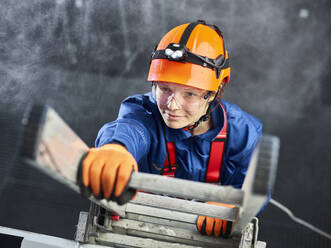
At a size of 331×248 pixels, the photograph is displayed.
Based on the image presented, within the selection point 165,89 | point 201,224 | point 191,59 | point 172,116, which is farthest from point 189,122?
point 201,224

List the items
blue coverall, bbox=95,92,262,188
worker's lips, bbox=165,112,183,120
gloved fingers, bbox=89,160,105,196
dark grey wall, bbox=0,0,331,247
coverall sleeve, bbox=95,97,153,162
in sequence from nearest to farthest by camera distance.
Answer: gloved fingers, bbox=89,160,105,196, coverall sleeve, bbox=95,97,153,162, worker's lips, bbox=165,112,183,120, blue coverall, bbox=95,92,262,188, dark grey wall, bbox=0,0,331,247

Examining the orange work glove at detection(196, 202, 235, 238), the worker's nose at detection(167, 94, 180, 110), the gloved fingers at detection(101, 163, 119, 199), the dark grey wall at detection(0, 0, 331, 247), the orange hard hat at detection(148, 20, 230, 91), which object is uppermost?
the dark grey wall at detection(0, 0, 331, 247)

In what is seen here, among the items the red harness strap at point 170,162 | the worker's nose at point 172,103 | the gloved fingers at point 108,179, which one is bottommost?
the gloved fingers at point 108,179

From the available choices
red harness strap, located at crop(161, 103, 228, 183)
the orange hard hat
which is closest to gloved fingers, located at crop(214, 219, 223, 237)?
red harness strap, located at crop(161, 103, 228, 183)

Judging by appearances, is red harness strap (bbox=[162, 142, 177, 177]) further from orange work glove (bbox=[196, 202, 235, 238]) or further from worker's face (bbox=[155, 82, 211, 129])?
orange work glove (bbox=[196, 202, 235, 238])

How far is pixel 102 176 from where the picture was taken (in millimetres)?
1156

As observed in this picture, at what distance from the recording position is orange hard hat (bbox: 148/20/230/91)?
1757 millimetres

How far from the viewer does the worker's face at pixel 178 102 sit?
1.77 m

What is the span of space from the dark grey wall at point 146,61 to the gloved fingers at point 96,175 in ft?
10.3

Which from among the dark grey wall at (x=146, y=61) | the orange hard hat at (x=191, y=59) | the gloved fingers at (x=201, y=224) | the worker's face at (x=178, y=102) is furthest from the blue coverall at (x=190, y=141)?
the dark grey wall at (x=146, y=61)

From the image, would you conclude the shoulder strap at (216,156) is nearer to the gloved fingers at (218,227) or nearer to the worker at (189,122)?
the worker at (189,122)

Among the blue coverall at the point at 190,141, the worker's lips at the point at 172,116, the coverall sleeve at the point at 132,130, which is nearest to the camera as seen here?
the coverall sleeve at the point at 132,130

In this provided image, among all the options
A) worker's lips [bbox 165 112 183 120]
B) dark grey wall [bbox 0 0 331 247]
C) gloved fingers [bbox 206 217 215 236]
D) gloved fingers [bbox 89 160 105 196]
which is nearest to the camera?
gloved fingers [bbox 89 160 105 196]

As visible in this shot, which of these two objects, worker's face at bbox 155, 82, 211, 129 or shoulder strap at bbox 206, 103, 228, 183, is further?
shoulder strap at bbox 206, 103, 228, 183
